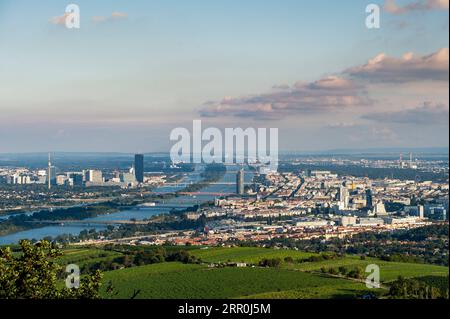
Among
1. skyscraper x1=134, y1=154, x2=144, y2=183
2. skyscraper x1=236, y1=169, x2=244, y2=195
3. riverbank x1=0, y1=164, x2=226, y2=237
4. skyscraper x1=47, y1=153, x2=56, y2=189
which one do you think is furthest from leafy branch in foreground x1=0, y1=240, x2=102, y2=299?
skyscraper x1=236, y1=169, x2=244, y2=195

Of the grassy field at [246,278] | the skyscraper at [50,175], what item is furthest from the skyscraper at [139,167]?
the grassy field at [246,278]

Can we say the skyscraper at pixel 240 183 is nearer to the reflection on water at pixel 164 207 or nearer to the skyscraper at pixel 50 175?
the reflection on water at pixel 164 207

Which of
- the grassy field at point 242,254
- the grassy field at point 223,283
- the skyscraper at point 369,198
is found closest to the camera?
the grassy field at point 223,283

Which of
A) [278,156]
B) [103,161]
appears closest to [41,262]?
[278,156]

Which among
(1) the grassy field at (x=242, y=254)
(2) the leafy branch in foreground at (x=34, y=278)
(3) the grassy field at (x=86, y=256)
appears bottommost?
(1) the grassy field at (x=242, y=254)

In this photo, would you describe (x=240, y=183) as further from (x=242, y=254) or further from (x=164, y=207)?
(x=242, y=254)

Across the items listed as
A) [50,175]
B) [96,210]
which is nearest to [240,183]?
[96,210]
